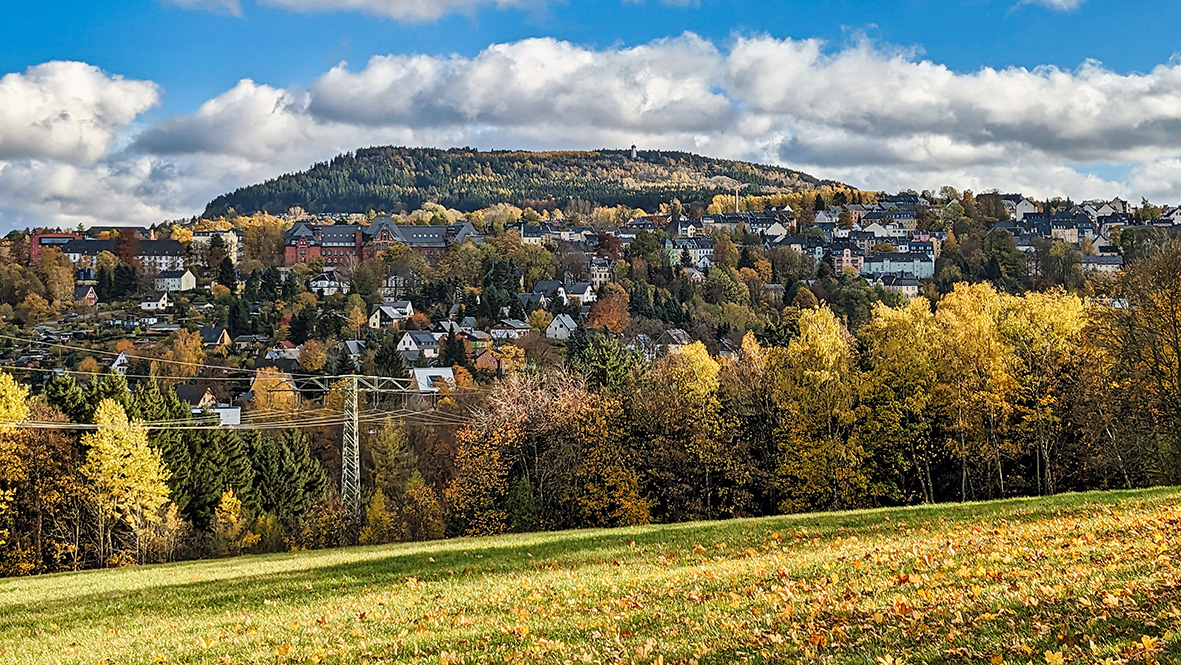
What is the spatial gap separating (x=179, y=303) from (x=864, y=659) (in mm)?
182577

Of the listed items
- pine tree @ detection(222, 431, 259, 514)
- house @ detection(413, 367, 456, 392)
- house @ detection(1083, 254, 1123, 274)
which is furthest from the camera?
house @ detection(1083, 254, 1123, 274)

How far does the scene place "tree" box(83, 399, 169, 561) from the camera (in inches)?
1844

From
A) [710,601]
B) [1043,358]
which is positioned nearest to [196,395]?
[1043,358]

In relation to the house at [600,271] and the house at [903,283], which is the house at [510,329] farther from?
the house at [903,283]

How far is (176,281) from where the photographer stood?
192 m

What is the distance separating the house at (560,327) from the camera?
14925 cm

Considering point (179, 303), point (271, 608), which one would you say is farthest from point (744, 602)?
point (179, 303)

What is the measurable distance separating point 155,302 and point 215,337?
1494 inches

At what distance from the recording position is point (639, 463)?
4891 centimetres

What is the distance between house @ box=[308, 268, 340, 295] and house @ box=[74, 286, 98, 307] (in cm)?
3859

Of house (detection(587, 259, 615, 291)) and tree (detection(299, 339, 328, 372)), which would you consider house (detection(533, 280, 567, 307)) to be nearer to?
house (detection(587, 259, 615, 291))

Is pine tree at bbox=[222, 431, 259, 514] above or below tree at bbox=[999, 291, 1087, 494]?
below

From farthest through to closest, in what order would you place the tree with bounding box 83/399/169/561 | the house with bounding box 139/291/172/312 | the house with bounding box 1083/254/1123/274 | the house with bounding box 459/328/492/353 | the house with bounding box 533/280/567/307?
the house with bounding box 139/291/172/312
the house with bounding box 1083/254/1123/274
the house with bounding box 533/280/567/307
the house with bounding box 459/328/492/353
the tree with bounding box 83/399/169/561

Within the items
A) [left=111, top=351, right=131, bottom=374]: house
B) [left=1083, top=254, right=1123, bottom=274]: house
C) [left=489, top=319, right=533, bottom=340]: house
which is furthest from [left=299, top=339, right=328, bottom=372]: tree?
[left=1083, top=254, right=1123, bottom=274]: house
